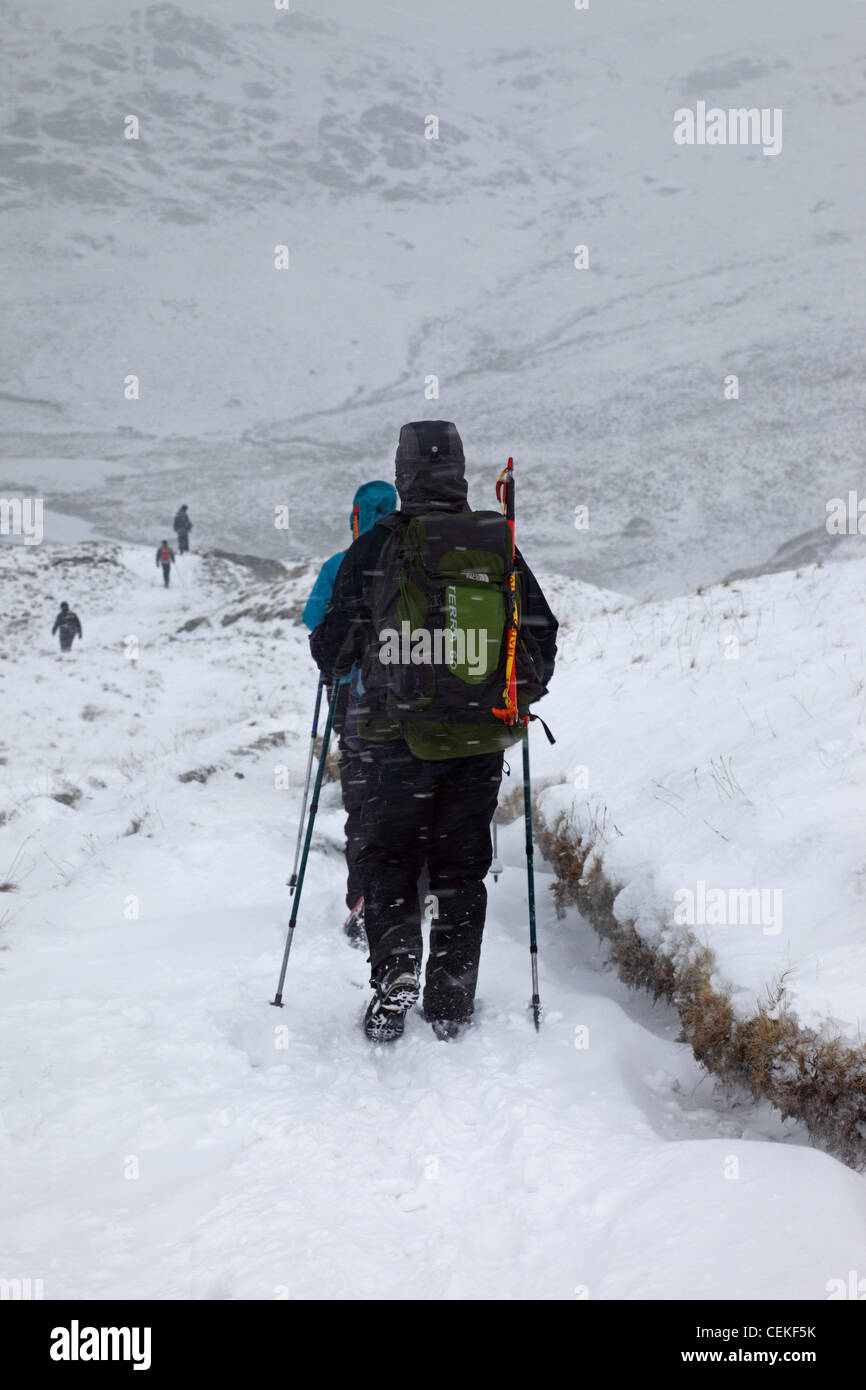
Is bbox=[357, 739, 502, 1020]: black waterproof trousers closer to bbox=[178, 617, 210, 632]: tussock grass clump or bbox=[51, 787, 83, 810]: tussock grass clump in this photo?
bbox=[51, 787, 83, 810]: tussock grass clump

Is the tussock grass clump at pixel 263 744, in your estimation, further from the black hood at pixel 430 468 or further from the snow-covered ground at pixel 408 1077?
the black hood at pixel 430 468

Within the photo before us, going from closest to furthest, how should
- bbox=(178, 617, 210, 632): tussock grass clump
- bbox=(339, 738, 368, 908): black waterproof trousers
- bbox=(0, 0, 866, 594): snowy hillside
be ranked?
bbox=(339, 738, 368, 908): black waterproof trousers, bbox=(178, 617, 210, 632): tussock grass clump, bbox=(0, 0, 866, 594): snowy hillside

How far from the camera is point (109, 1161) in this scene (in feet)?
10.1

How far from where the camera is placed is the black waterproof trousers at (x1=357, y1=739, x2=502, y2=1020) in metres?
3.90

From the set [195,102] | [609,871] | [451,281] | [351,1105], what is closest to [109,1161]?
[351,1105]

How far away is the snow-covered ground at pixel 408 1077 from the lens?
2.51 meters

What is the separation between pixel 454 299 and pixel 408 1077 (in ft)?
321

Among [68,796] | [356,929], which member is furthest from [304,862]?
[68,796]

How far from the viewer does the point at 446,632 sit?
12.0 ft

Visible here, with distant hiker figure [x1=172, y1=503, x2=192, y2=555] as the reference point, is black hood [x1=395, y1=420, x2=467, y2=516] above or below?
below

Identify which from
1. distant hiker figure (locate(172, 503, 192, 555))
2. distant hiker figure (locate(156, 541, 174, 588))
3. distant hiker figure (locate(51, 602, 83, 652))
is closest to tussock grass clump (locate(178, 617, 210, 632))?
distant hiker figure (locate(51, 602, 83, 652))

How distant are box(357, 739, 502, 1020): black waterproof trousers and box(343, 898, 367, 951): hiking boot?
1.36 metres

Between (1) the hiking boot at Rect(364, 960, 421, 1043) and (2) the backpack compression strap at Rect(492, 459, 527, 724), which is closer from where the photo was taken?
(2) the backpack compression strap at Rect(492, 459, 527, 724)

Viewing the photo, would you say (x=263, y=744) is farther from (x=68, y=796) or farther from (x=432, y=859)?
(x=432, y=859)
